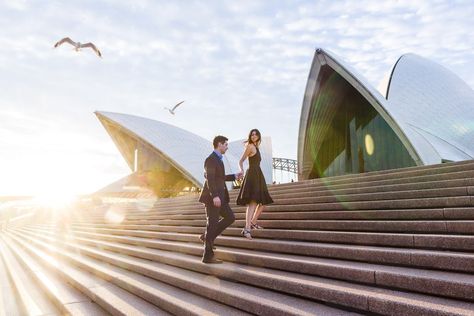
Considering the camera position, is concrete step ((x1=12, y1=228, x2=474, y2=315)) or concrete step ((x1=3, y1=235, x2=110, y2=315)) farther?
concrete step ((x1=3, y1=235, x2=110, y2=315))

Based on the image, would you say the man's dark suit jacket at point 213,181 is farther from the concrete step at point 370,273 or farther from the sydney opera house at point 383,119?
the sydney opera house at point 383,119

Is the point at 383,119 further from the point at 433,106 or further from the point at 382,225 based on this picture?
the point at 382,225

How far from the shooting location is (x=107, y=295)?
3967 millimetres

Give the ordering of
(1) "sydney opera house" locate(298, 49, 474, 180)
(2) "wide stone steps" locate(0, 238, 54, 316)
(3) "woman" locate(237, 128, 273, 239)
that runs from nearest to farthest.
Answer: (2) "wide stone steps" locate(0, 238, 54, 316), (3) "woman" locate(237, 128, 273, 239), (1) "sydney opera house" locate(298, 49, 474, 180)

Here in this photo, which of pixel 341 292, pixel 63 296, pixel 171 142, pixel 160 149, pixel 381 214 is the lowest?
pixel 63 296

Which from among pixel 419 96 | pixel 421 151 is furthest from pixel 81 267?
pixel 419 96

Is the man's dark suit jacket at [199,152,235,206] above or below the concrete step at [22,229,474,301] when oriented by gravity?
above

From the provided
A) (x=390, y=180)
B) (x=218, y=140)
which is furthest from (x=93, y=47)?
(x=390, y=180)

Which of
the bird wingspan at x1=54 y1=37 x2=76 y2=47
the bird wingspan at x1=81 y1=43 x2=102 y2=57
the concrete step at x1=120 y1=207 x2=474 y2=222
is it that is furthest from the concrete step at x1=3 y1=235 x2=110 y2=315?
the bird wingspan at x1=54 y1=37 x2=76 y2=47

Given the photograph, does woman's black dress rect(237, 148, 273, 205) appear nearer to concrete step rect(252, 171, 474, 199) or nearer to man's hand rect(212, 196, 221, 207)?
man's hand rect(212, 196, 221, 207)

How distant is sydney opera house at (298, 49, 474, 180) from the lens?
16500mm

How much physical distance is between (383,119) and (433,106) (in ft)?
17.8

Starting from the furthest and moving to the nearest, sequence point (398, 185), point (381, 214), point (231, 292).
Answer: point (398, 185) < point (381, 214) < point (231, 292)

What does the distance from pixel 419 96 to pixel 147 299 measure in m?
22.1
